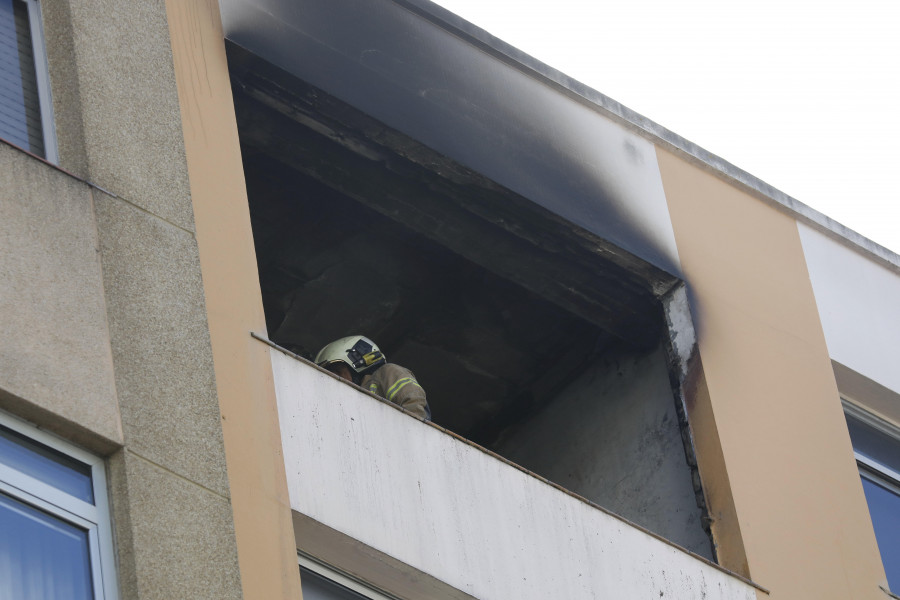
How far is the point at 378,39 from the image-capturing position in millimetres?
10062

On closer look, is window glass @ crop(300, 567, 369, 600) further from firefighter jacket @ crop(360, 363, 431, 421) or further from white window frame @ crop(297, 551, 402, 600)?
firefighter jacket @ crop(360, 363, 431, 421)

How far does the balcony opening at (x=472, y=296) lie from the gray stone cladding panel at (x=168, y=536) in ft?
13.0

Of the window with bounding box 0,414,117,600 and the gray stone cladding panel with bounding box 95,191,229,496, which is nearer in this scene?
the window with bounding box 0,414,117,600

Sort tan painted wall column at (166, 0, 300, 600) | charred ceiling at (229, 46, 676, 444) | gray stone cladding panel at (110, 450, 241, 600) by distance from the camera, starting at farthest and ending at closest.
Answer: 1. charred ceiling at (229, 46, 676, 444)
2. tan painted wall column at (166, 0, 300, 600)
3. gray stone cladding panel at (110, 450, 241, 600)

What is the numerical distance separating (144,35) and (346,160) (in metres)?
2.37

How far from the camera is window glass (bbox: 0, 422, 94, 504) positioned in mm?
6082

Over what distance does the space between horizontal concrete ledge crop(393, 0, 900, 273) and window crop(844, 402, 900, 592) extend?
59.4 inches

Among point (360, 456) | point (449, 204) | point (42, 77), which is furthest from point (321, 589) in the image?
point (449, 204)

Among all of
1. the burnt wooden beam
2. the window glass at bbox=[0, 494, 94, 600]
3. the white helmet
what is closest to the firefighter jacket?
the white helmet

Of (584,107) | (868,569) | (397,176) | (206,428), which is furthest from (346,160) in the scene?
(868,569)

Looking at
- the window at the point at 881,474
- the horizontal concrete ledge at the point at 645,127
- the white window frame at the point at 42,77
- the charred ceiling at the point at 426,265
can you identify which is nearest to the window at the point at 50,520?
the white window frame at the point at 42,77

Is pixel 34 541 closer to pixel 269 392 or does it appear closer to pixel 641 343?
pixel 269 392

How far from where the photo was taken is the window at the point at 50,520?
579 cm

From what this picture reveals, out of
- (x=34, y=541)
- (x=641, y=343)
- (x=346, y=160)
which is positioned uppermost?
(x=346, y=160)
